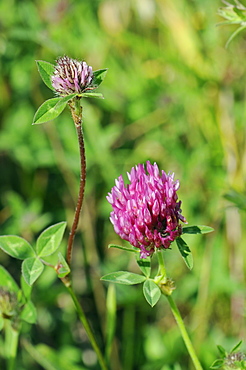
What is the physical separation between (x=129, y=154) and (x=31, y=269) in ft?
4.05

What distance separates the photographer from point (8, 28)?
82.5 inches

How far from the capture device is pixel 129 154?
224cm

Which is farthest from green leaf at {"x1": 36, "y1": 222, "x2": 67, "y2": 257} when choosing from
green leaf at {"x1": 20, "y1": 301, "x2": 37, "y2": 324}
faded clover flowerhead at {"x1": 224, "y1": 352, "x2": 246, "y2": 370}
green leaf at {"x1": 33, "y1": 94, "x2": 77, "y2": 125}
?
faded clover flowerhead at {"x1": 224, "y1": 352, "x2": 246, "y2": 370}

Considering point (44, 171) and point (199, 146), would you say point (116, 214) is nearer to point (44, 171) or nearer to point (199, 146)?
point (199, 146)

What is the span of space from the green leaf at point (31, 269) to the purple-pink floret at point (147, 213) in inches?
7.8

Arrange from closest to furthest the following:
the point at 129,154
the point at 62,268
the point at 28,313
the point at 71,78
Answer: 1. the point at 71,78
2. the point at 62,268
3. the point at 28,313
4. the point at 129,154

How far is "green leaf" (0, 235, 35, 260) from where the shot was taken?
1090 mm

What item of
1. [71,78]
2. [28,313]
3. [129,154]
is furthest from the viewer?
[129,154]

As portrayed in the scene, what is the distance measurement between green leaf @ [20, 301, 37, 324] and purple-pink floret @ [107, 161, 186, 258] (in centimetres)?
33

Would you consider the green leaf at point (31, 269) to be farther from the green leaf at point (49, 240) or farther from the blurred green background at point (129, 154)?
the blurred green background at point (129, 154)

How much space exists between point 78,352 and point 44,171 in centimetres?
77

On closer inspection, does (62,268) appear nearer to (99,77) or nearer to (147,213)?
(147,213)

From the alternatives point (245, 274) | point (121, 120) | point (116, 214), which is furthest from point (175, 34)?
point (116, 214)

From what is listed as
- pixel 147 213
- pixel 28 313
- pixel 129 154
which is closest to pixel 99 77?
pixel 147 213
